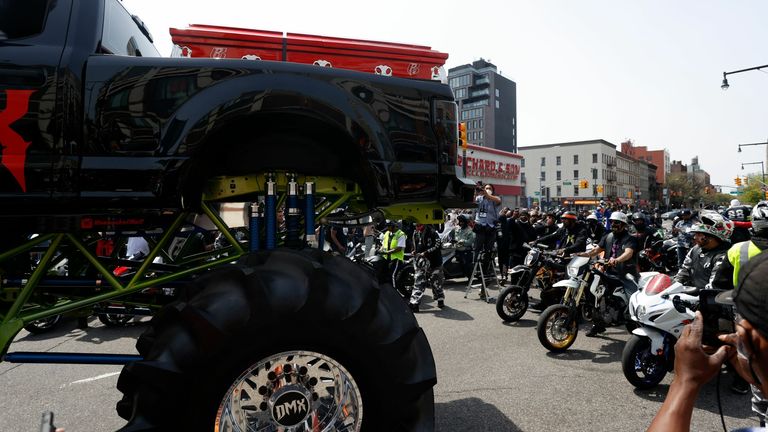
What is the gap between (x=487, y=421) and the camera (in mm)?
3852

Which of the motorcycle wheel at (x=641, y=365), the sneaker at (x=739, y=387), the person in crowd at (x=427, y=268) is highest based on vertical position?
the person in crowd at (x=427, y=268)

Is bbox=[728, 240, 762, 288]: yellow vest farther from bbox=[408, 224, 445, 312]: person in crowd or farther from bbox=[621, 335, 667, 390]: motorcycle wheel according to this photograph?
bbox=[408, 224, 445, 312]: person in crowd

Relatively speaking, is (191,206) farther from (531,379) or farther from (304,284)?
(531,379)

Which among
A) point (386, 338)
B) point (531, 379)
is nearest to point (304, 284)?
point (386, 338)

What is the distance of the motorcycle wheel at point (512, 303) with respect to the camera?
7734mm

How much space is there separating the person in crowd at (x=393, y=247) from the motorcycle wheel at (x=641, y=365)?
17.3 ft

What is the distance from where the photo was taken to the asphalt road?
12.8 feet

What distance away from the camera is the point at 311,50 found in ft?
8.89

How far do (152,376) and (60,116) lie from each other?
129cm

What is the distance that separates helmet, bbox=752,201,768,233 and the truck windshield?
7185mm

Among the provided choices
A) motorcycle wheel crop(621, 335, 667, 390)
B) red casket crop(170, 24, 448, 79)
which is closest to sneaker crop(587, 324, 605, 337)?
motorcycle wheel crop(621, 335, 667, 390)

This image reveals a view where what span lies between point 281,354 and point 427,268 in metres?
7.59

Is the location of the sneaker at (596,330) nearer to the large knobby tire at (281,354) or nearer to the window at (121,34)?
the large knobby tire at (281,354)

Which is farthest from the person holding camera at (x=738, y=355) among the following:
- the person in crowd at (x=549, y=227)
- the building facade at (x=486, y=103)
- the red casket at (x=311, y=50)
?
the building facade at (x=486, y=103)
